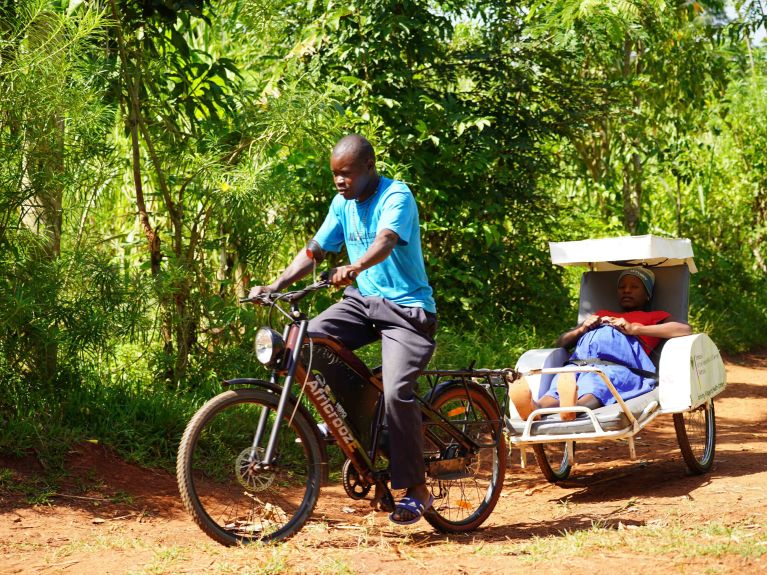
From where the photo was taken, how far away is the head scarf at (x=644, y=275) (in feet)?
22.7

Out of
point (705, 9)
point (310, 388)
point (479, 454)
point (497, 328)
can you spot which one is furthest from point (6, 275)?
point (705, 9)

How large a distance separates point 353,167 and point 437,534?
198 centimetres

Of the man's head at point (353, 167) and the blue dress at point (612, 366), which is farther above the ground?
the man's head at point (353, 167)

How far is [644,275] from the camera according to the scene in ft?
22.8

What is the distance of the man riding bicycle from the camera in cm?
469

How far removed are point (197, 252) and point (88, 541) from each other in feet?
9.05

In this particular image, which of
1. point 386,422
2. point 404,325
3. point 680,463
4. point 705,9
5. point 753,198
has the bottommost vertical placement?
point 680,463

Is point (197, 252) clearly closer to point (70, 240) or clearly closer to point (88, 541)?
point (70, 240)

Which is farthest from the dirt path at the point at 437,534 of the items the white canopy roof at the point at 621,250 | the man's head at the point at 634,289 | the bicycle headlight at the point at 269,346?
the white canopy roof at the point at 621,250

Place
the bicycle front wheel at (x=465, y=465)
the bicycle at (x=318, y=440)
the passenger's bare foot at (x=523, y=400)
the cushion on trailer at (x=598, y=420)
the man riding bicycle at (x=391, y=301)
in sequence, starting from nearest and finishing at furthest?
the bicycle at (x=318, y=440) → the man riding bicycle at (x=391, y=301) → the bicycle front wheel at (x=465, y=465) → the cushion on trailer at (x=598, y=420) → the passenger's bare foot at (x=523, y=400)

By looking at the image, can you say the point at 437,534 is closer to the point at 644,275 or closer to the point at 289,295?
the point at 289,295

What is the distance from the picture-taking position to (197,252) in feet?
23.7

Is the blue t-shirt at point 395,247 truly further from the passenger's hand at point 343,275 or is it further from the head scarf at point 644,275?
the head scarf at point 644,275

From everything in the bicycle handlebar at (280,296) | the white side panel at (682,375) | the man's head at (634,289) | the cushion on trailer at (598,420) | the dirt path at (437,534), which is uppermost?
the bicycle handlebar at (280,296)
